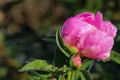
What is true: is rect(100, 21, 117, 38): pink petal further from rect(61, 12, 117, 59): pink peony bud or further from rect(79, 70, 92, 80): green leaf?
rect(79, 70, 92, 80): green leaf

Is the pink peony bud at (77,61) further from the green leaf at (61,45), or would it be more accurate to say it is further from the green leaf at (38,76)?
the green leaf at (38,76)

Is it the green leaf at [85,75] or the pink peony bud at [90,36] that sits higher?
the pink peony bud at [90,36]

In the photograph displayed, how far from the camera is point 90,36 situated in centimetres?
148

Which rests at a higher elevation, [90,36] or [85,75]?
[90,36]

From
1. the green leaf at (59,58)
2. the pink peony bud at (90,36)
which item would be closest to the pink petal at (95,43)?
the pink peony bud at (90,36)

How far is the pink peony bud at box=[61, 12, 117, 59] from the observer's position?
4.87 ft

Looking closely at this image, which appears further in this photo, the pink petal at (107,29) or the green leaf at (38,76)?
the green leaf at (38,76)

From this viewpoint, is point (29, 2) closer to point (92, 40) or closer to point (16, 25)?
point (16, 25)

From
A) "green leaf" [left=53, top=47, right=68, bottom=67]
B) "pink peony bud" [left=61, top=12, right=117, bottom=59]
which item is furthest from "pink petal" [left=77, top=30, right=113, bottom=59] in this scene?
"green leaf" [left=53, top=47, right=68, bottom=67]

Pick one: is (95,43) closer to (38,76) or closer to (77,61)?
(77,61)

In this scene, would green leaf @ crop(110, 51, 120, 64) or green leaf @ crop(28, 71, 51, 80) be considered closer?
green leaf @ crop(110, 51, 120, 64)

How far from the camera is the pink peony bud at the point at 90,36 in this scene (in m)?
1.48

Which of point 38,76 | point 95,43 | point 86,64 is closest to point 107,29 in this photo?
point 95,43

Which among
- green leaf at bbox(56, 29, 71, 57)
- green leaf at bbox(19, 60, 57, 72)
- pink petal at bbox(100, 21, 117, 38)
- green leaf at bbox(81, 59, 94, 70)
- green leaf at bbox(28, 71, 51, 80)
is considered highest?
pink petal at bbox(100, 21, 117, 38)
